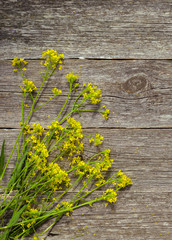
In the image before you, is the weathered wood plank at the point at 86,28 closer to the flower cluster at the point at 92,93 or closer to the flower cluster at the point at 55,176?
the flower cluster at the point at 92,93

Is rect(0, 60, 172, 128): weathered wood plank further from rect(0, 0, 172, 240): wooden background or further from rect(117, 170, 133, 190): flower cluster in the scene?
rect(117, 170, 133, 190): flower cluster

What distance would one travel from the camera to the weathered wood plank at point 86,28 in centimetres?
107

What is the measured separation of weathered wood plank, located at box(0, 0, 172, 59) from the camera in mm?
1068

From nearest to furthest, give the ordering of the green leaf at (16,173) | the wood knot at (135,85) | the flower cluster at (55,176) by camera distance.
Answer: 1. the flower cluster at (55,176)
2. the green leaf at (16,173)
3. the wood knot at (135,85)

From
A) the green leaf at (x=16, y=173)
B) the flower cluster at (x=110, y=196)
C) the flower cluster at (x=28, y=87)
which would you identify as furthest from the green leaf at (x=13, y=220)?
the flower cluster at (x=28, y=87)

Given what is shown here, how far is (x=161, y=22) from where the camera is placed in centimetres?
108

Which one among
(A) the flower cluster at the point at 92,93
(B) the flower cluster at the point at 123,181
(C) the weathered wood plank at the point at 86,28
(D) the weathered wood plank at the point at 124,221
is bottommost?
(D) the weathered wood plank at the point at 124,221

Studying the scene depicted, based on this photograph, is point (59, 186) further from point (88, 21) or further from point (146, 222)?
point (88, 21)

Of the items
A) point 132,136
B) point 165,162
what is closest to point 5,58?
point 132,136

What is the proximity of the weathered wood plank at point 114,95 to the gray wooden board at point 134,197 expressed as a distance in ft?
0.14

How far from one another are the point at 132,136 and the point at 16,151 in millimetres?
497

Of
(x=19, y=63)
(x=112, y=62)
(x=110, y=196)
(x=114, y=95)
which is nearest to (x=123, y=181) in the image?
(x=110, y=196)

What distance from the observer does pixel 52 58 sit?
99 centimetres

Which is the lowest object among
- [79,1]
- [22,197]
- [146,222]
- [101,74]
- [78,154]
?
[146,222]
